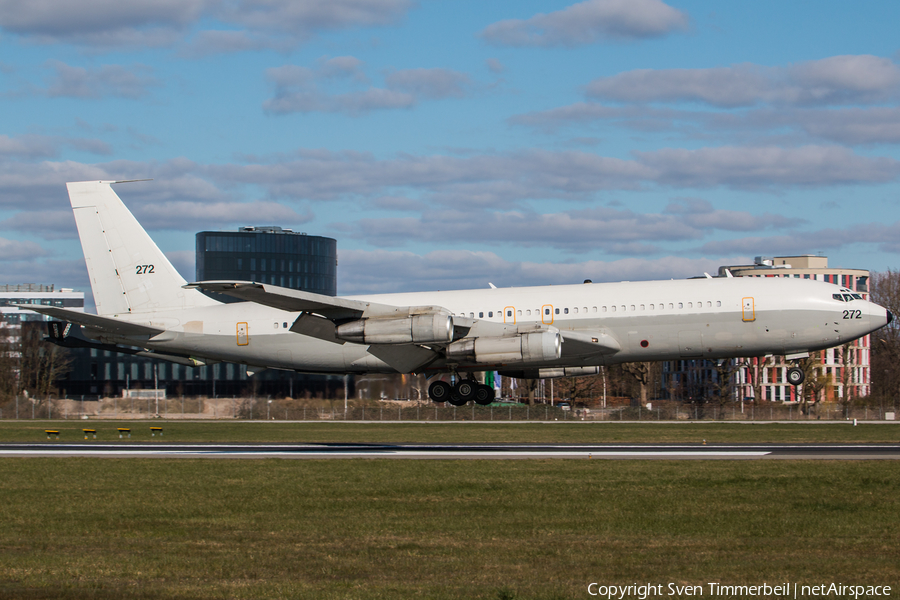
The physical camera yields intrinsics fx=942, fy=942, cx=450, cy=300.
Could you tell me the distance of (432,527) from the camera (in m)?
25.8

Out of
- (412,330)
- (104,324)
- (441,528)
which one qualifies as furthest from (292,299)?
(441,528)

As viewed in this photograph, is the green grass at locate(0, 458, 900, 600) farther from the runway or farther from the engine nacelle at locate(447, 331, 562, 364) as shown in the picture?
the engine nacelle at locate(447, 331, 562, 364)

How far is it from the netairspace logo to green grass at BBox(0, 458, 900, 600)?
1.64 ft

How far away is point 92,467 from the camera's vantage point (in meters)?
39.9

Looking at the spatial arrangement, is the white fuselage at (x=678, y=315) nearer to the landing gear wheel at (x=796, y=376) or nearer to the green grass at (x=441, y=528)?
the landing gear wheel at (x=796, y=376)

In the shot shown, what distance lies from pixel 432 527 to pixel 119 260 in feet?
101

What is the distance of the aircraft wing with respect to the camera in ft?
138

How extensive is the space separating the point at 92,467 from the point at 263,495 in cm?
1236

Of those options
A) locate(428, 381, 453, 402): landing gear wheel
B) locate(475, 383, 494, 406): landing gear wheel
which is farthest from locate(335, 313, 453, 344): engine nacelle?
locate(475, 383, 494, 406): landing gear wheel

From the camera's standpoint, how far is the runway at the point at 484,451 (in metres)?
41.9

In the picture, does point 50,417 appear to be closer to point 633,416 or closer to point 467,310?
point 633,416

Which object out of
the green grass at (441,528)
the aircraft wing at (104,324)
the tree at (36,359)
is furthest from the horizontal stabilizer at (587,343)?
the tree at (36,359)

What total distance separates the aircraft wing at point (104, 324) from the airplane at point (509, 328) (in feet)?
0.29

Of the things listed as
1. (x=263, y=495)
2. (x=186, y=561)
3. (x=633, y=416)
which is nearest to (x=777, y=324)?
(x=263, y=495)
